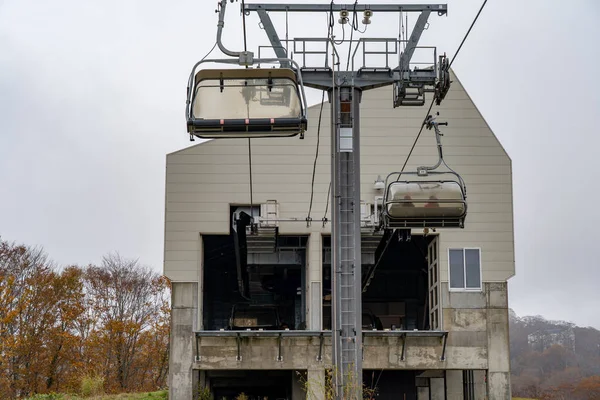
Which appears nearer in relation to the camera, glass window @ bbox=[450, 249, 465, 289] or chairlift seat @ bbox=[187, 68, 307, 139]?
chairlift seat @ bbox=[187, 68, 307, 139]

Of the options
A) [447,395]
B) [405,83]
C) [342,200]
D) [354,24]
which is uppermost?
[354,24]

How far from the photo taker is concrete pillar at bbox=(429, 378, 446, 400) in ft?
111

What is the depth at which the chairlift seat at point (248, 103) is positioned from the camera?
10.6m

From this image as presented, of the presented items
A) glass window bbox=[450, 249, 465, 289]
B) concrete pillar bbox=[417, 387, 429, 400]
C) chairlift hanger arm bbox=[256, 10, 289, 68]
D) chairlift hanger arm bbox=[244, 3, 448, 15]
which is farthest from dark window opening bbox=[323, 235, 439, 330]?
chairlift hanger arm bbox=[256, 10, 289, 68]

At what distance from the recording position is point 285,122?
10.6 m

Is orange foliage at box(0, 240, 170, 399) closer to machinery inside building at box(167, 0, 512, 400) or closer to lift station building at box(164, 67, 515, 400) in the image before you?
machinery inside building at box(167, 0, 512, 400)

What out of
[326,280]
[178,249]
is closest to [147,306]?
[326,280]

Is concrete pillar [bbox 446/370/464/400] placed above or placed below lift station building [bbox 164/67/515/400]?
below

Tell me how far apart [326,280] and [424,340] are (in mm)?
6619

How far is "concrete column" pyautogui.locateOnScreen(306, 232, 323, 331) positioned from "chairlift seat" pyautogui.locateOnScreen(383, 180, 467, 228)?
12176mm

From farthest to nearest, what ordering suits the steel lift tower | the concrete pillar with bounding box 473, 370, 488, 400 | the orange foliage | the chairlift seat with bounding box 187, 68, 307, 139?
the orange foliage < the concrete pillar with bounding box 473, 370, 488, 400 < the steel lift tower < the chairlift seat with bounding box 187, 68, 307, 139

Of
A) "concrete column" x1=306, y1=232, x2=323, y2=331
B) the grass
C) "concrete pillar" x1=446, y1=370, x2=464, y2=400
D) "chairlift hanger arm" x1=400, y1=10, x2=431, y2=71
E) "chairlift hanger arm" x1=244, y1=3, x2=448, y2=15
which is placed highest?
"chairlift hanger arm" x1=244, y1=3, x2=448, y2=15

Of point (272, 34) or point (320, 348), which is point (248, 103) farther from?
point (320, 348)

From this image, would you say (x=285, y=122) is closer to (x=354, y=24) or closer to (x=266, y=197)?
(x=354, y=24)
